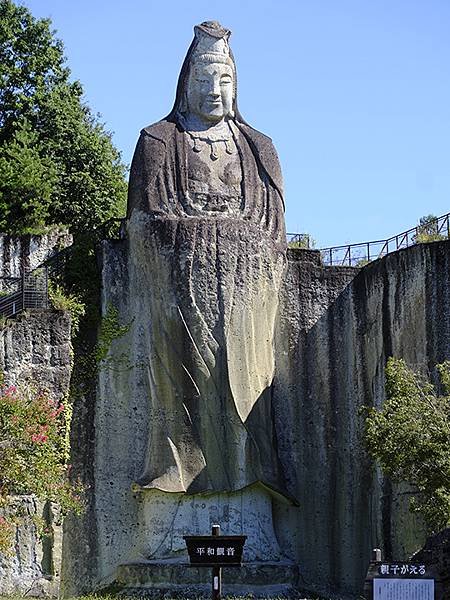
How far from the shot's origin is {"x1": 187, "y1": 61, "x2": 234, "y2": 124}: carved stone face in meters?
27.8

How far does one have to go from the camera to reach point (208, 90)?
91.2 ft

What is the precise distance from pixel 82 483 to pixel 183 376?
99.3 inches

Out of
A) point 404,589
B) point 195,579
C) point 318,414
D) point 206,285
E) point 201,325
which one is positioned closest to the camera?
point 404,589

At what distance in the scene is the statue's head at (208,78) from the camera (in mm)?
27828

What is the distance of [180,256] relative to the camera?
26.6 metres

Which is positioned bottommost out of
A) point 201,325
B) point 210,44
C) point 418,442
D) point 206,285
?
point 418,442

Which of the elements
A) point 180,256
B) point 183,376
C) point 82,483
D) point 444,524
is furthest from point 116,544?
point 444,524

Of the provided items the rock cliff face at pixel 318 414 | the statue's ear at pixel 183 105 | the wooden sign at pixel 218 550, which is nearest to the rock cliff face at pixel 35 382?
the rock cliff face at pixel 318 414

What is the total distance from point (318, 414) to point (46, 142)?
811cm

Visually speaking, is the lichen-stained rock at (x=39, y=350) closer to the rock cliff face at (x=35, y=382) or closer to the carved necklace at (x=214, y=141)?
the rock cliff face at (x=35, y=382)

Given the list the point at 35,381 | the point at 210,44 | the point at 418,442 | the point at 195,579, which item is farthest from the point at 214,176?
the point at 418,442

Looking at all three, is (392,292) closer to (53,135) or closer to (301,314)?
(301,314)

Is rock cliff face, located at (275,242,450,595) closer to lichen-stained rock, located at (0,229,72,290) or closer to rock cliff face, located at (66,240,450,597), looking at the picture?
rock cliff face, located at (66,240,450,597)

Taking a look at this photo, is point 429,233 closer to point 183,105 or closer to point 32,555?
point 183,105
